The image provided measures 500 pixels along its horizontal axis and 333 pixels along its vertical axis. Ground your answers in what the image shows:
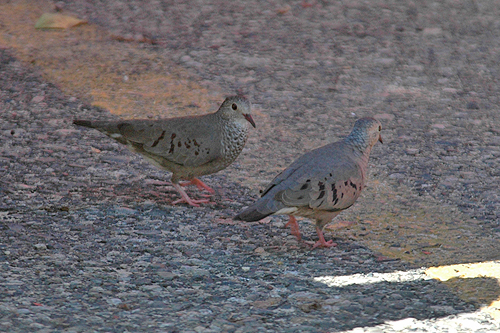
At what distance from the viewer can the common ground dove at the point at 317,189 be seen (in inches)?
189

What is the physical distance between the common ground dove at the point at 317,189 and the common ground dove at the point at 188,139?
843 mm

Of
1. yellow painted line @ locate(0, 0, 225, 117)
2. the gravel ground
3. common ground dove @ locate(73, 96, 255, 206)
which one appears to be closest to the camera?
the gravel ground

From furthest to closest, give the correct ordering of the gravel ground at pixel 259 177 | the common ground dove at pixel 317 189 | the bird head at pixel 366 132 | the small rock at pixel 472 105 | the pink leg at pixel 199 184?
the small rock at pixel 472 105
the pink leg at pixel 199 184
the bird head at pixel 366 132
the common ground dove at pixel 317 189
the gravel ground at pixel 259 177

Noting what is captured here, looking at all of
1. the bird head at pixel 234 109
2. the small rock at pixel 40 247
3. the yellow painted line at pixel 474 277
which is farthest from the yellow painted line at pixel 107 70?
the yellow painted line at pixel 474 277

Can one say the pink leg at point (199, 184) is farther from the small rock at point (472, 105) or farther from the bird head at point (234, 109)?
the small rock at point (472, 105)

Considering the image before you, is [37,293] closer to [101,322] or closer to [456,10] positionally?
[101,322]

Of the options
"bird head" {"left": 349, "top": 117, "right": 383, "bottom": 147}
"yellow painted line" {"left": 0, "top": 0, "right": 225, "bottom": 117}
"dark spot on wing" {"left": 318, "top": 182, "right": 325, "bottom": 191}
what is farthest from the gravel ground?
"bird head" {"left": 349, "top": 117, "right": 383, "bottom": 147}

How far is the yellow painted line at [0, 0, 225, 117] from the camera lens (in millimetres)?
7586

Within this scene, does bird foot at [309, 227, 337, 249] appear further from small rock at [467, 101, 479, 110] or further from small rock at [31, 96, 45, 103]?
small rock at [31, 96, 45, 103]

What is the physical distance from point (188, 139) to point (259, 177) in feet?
3.05

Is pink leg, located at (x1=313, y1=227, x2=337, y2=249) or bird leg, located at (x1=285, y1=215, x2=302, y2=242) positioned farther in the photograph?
bird leg, located at (x1=285, y1=215, x2=302, y2=242)

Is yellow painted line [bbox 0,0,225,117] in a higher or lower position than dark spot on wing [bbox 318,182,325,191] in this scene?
lower

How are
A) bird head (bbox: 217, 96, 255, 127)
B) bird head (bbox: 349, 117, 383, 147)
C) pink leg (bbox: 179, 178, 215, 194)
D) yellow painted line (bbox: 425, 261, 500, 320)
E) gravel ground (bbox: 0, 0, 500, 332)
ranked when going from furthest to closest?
pink leg (bbox: 179, 178, 215, 194) → bird head (bbox: 217, 96, 255, 127) → bird head (bbox: 349, 117, 383, 147) → yellow painted line (bbox: 425, 261, 500, 320) → gravel ground (bbox: 0, 0, 500, 332)

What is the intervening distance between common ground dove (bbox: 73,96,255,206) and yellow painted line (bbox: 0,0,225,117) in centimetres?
159
